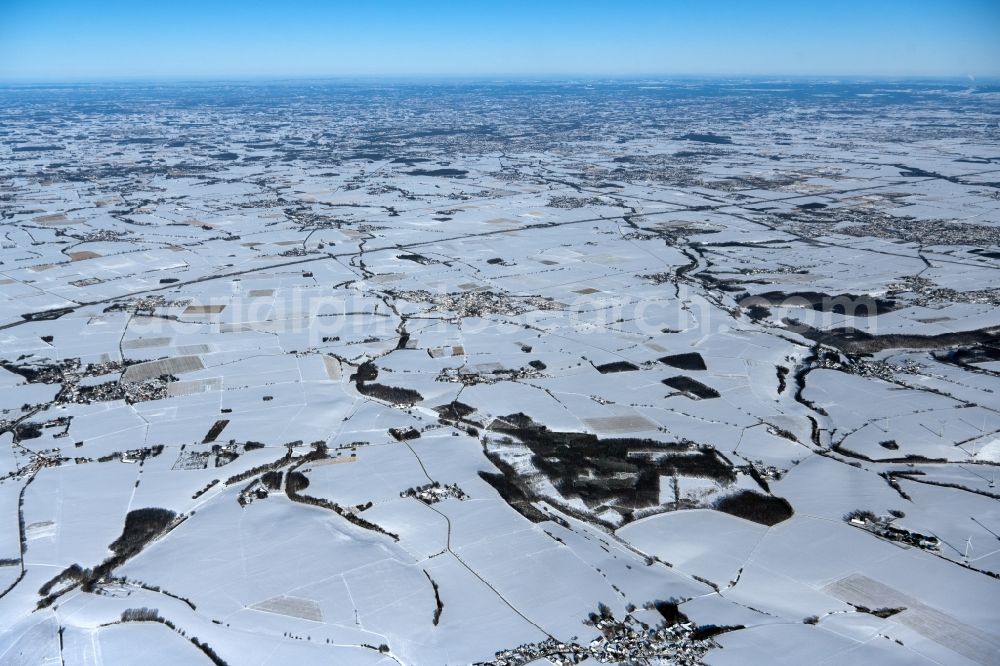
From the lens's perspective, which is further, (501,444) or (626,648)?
(501,444)

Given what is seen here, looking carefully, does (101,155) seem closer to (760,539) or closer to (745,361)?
(745,361)

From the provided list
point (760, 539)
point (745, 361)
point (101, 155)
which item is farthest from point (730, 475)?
point (101, 155)

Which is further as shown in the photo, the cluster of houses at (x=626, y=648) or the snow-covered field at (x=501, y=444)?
the snow-covered field at (x=501, y=444)

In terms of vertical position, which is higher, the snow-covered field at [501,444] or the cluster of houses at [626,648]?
the snow-covered field at [501,444]

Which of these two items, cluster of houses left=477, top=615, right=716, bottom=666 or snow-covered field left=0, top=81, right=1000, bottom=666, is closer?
cluster of houses left=477, top=615, right=716, bottom=666

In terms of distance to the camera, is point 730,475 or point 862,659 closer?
point 862,659

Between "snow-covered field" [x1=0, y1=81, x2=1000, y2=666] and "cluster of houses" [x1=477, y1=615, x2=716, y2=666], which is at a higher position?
"snow-covered field" [x1=0, y1=81, x2=1000, y2=666]

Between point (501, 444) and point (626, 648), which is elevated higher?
point (501, 444)

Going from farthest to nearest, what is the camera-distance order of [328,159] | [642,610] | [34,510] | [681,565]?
[328,159] < [34,510] < [681,565] < [642,610]
